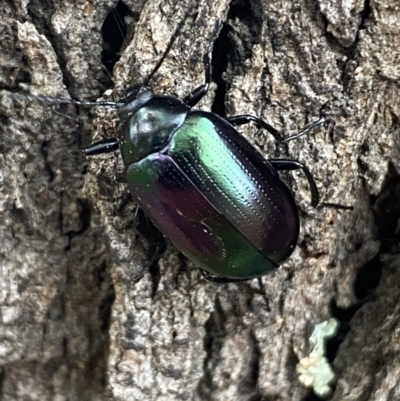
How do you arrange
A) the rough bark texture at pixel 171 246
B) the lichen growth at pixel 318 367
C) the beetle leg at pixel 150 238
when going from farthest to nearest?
1. the lichen growth at pixel 318 367
2. the beetle leg at pixel 150 238
3. the rough bark texture at pixel 171 246

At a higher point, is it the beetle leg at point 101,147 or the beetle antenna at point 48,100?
the beetle antenna at point 48,100

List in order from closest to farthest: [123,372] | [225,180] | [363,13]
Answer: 1. [363,13]
2. [225,180]
3. [123,372]

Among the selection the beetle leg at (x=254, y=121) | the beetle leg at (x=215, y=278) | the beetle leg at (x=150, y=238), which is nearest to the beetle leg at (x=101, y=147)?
the beetle leg at (x=150, y=238)

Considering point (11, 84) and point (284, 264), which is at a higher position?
point (11, 84)

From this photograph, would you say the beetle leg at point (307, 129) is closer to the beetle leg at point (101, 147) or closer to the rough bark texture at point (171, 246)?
the rough bark texture at point (171, 246)

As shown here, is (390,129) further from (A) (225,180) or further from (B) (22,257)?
(B) (22,257)

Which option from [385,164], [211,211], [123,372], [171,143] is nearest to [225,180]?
[211,211]

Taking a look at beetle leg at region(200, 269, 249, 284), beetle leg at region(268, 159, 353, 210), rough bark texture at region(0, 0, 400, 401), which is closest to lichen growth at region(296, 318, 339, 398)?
Answer: rough bark texture at region(0, 0, 400, 401)
